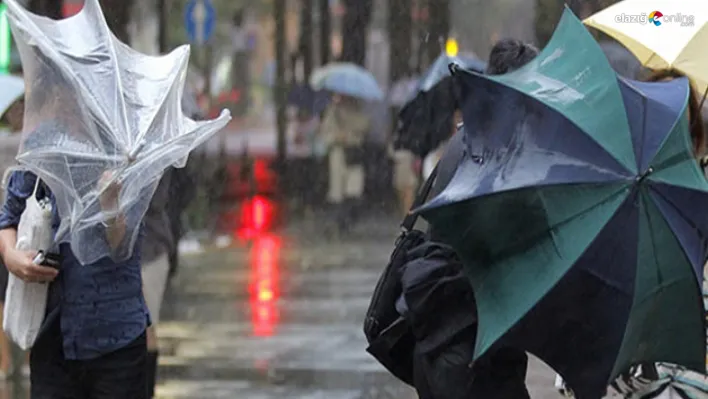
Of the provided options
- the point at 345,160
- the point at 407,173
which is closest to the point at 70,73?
the point at 407,173

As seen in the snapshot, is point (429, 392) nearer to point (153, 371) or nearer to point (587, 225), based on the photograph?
point (587, 225)

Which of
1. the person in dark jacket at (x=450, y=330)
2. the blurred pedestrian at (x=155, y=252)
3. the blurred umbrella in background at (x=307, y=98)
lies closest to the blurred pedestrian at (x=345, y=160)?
the blurred umbrella in background at (x=307, y=98)

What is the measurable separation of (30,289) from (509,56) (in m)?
1.96

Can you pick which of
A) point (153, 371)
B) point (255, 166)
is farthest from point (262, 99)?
point (153, 371)

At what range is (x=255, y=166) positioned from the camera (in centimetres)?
2738

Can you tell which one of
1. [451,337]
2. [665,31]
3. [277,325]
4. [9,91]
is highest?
[665,31]

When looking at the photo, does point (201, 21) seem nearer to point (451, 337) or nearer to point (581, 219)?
point (451, 337)

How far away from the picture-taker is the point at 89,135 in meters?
4.60

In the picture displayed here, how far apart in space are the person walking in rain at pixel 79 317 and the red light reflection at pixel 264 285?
5.57 meters

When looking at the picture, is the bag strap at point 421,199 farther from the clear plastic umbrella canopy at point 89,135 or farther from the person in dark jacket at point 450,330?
the clear plastic umbrella canopy at point 89,135

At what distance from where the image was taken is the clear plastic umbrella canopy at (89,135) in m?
4.57

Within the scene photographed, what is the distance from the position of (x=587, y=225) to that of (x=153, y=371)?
4.02 metres

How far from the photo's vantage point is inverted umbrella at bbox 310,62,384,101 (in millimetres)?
20203

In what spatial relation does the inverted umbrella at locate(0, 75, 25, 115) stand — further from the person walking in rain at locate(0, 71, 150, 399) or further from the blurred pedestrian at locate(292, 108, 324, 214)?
the blurred pedestrian at locate(292, 108, 324, 214)
